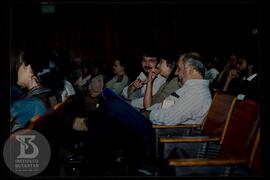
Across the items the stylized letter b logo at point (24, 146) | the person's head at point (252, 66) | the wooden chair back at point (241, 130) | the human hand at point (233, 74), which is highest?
the person's head at point (252, 66)

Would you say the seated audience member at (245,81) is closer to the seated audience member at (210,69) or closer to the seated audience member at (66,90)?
the seated audience member at (210,69)

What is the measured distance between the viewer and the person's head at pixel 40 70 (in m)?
2.31

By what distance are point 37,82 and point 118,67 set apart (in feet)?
3.19

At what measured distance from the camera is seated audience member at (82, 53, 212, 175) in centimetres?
243

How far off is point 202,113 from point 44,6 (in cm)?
149

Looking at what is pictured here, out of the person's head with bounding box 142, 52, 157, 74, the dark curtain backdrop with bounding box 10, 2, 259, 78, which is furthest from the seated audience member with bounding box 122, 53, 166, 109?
the dark curtain backdrop with bounding box 10, 2, 259, 78

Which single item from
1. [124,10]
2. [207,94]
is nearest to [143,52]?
[124,10]

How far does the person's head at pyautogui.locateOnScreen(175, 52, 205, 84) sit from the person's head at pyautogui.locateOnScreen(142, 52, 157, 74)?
0.29 m

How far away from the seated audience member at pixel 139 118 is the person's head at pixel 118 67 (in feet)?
0.96

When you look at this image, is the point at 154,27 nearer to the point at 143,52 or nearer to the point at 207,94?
the point at 143,52

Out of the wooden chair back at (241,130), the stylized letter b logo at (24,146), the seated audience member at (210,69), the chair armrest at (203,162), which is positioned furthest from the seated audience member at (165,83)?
the chair armrest at (203,162)

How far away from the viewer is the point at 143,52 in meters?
3.35

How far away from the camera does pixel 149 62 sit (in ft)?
10.6

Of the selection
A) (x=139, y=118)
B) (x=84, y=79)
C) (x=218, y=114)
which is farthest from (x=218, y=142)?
(x=84, y=79)
